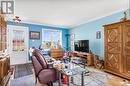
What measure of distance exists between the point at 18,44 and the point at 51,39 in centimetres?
223

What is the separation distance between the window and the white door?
121 centimetres

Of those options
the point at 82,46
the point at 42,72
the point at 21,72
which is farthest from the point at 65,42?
the point at 42,72

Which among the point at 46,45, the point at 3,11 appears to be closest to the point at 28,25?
the point at 46,45

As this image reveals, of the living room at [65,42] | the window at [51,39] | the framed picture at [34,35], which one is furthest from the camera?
the window at [51,39]

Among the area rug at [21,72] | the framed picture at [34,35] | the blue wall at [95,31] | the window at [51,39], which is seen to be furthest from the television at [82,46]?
the area rug at [21,72]

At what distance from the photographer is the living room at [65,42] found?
303 cm

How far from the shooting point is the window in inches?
289

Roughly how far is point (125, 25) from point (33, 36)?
4.99 m

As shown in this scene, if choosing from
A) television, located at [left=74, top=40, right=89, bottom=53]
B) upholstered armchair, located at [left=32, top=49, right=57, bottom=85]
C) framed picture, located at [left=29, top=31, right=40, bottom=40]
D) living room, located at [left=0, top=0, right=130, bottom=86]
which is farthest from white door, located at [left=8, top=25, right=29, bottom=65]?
upholstered armchair, located at [left=32, top=49, right=57, bottom=85]

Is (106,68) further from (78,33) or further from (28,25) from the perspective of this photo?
(28,25)

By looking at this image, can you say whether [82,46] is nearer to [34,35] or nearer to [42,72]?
[34,35]

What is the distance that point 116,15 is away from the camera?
4484 mm

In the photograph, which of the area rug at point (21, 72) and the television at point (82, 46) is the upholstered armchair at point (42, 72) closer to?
the area rug at point (21, 72)

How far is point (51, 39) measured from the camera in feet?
25.3
